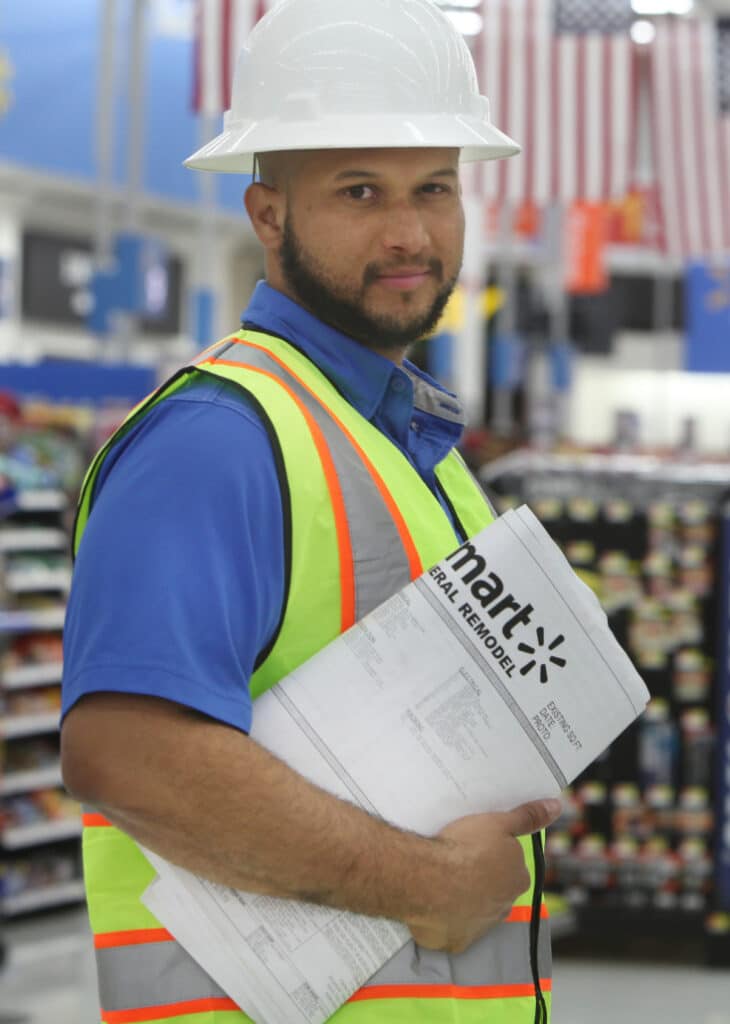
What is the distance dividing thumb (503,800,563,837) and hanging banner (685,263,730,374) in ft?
66.7

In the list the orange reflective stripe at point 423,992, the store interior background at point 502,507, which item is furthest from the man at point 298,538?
the store interior background at point 502,507

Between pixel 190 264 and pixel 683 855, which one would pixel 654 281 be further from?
pixel 683 855

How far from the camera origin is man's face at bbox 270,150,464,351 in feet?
5.48

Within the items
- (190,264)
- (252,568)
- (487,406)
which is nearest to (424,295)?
(252,568)

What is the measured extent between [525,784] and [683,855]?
4.41 m

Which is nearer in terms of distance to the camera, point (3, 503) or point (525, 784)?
point (525, 784)

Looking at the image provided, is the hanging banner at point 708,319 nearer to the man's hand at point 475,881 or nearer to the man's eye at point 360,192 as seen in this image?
the man's eye at point 360,192

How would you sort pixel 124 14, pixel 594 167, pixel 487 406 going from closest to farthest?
pixel 594 167 < pixel 124 14 < pixel 487 406

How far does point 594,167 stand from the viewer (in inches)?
408

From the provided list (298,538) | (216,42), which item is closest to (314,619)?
(298,538)

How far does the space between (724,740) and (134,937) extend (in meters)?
4.44

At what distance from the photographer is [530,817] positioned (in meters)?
1.61

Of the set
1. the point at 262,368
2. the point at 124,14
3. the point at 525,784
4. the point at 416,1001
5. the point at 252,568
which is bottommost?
the point at 416,1001

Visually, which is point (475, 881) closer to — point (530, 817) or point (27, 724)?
point (530, 817)
